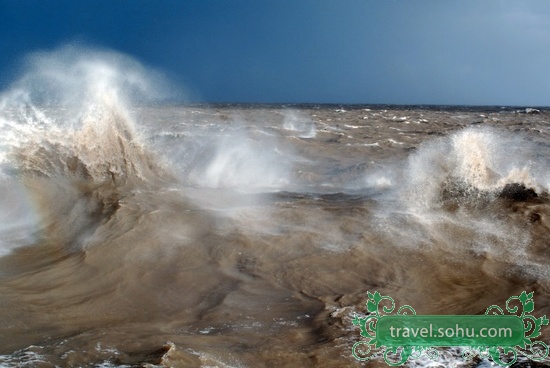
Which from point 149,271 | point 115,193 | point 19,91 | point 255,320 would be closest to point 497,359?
point 255,320

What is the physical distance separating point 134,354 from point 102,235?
2.67 metres

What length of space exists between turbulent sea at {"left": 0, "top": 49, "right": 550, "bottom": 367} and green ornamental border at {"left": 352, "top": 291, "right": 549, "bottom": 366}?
0.08 m

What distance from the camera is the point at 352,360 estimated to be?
10.9 ft

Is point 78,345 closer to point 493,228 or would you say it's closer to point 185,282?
point 185,282

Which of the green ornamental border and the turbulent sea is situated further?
the turbulent sea

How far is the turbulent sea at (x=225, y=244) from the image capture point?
11.9 ft

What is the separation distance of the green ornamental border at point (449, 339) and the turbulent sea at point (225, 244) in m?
A: 0.08

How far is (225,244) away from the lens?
5434mm

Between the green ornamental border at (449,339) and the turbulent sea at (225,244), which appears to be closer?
the green ornamental border at (449,339)

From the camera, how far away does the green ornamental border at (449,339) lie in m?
3.27

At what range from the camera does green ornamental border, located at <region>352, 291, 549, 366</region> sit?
3.27 m

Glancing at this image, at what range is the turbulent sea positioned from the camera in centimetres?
362

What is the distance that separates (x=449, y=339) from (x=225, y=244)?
265 centimetres

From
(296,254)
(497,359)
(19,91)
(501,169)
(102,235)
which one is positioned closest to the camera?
(497,359)
